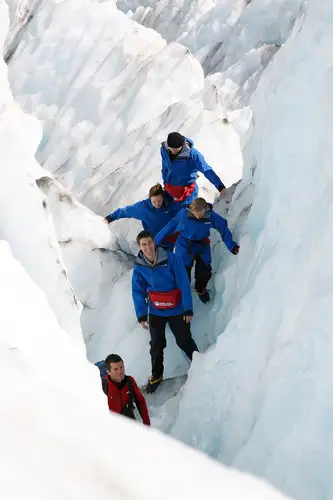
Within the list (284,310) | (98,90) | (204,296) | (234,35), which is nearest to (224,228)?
(204,296)

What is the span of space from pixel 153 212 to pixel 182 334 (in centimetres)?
136

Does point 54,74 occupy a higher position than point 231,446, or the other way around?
point 231,446

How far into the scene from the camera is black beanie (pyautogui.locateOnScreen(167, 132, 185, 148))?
5293 millimetres

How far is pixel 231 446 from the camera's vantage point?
12.5ft

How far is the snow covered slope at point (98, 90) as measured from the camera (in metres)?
9.17

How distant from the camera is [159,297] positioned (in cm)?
467

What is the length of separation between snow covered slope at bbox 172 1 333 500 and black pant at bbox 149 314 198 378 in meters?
0.33

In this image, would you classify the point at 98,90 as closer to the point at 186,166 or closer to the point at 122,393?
the point at 186,166

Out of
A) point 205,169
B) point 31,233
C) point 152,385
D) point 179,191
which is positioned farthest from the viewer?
point 179,191

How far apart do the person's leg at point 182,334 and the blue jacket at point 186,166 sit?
1.46m

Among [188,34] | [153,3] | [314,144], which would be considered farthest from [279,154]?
[153,3]

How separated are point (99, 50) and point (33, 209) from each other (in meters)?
8.47

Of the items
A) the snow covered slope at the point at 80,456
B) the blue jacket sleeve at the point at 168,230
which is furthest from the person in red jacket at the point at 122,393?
the snow covered slope at the point at 80,456

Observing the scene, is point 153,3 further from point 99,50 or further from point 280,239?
point 280,239
